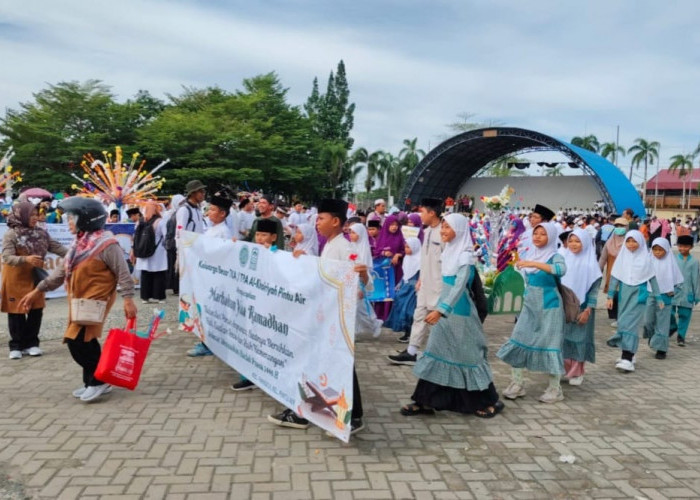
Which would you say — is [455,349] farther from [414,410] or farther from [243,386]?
[243,386]

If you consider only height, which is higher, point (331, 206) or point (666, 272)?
point (331, 206)

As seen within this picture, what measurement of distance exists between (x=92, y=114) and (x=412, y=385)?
3313 cm

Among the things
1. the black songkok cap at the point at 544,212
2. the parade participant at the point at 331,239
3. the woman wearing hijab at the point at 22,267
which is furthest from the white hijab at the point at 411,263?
the woman wearing hijab at the point at 22,267

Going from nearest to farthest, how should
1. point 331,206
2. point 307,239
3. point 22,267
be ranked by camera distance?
point 331,206, point 22,267, point 307,239

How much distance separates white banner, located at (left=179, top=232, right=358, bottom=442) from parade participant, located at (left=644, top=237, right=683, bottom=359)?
4866 mm

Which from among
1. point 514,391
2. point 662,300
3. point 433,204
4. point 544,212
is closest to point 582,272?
point 544,212

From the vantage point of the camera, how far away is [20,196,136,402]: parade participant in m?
4.22

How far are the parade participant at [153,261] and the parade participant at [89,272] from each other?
4.45 meters

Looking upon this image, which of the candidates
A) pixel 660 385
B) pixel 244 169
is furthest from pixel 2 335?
pixel 244 169

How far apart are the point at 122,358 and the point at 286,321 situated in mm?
1587

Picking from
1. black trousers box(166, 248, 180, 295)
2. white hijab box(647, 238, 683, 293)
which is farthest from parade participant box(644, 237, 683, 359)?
black trousers box(166, 248, 180, 295)

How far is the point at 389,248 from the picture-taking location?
716 cm

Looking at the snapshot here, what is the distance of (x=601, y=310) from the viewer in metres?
9.78

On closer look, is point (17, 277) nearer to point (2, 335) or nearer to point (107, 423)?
point (2, 335)
